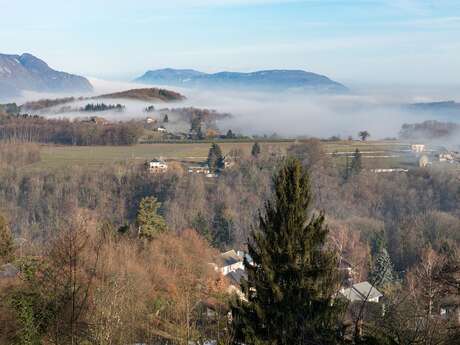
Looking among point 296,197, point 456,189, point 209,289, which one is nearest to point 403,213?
point 456,189

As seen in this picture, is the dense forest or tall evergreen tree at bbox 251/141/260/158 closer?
tall evergreen tree at bbox 251/141/260/158

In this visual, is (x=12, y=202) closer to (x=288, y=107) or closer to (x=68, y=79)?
(x=288, y=107)

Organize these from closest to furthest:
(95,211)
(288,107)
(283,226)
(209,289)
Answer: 1. (283,226)
2. (209,289)
3. (95,211)
4. (288,107)

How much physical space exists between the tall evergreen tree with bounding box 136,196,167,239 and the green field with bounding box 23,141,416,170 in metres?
34.2

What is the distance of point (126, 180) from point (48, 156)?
37.8ft

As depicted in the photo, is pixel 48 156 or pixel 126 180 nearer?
pixel 126 180

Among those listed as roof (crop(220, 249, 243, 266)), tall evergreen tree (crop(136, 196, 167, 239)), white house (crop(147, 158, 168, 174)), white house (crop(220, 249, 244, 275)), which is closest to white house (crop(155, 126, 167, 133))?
white house (crop(147, 158, 168, 174))

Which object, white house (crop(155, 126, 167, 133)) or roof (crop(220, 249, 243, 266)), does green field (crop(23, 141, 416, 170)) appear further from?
roof (crop(220, 249, 243, 266))

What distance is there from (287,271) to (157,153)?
52.4m

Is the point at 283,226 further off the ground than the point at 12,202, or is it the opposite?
the point at 283,226

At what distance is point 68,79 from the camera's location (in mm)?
182375

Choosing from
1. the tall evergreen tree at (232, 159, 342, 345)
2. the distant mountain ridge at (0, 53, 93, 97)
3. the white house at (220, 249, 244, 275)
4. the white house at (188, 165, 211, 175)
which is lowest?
the white house at (220, 249, 244, 275)

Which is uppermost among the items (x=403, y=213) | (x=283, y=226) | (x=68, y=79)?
(x=68, y=79)

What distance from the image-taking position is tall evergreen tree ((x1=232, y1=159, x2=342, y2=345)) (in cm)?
1063
